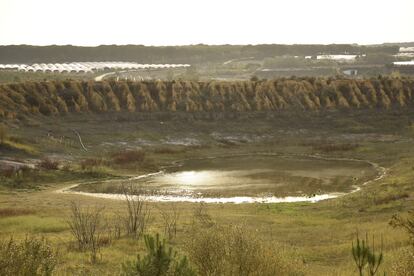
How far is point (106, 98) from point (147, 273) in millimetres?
59849

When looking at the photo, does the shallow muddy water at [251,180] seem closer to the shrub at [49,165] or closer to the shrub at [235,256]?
the shrub at [49,165]

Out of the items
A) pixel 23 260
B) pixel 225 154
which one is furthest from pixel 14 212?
pixel 225 154

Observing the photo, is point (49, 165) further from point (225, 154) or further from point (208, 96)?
point (208, 96)

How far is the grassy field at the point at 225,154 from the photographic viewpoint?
1944 centimetres

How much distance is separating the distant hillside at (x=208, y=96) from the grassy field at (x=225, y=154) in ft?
9.95

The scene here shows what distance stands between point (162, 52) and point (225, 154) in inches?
4366

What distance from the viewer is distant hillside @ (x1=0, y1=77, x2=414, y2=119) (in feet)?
214

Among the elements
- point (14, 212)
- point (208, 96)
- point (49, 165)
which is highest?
point (208, 96)

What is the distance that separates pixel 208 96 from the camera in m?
72.5

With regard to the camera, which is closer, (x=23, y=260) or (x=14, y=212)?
(x=23, y=260)

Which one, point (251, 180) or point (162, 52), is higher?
point (162, 52)

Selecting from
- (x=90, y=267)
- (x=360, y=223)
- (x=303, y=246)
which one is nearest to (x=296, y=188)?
(x=360, y=223)

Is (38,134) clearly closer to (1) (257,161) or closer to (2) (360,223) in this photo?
(1) (257,161)

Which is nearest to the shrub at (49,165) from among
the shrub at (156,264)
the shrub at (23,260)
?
the shrub at (23,260)
